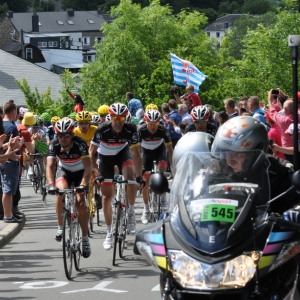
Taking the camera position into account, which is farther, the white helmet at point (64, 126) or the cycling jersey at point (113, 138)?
the cycling jersey at point (113, 138)

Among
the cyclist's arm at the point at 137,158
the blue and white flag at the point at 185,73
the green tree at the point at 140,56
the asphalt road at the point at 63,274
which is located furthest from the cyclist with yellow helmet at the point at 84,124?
the green tree at the point at 140,56

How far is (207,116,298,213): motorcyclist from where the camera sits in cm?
635

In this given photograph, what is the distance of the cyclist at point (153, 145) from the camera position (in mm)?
14852

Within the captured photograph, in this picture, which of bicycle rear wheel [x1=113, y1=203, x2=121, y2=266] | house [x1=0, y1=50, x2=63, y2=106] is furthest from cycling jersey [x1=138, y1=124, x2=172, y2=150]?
house [x1=0, y1=50, x2=63, y2=106]

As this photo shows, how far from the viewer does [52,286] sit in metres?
9.96

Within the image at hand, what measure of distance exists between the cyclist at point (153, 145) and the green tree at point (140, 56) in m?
29.6

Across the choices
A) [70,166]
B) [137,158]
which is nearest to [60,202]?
[70,166]

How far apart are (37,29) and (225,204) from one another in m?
172

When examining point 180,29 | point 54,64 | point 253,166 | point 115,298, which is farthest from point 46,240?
point 54,64

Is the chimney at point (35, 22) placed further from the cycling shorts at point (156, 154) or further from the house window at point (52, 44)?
the cycling shorts at point (156, 154)

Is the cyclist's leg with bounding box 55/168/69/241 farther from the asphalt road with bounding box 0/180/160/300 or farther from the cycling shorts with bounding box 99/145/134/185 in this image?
the cycling shorts with bounding box 99/145/134/185

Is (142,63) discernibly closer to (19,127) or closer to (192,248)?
(19,127)

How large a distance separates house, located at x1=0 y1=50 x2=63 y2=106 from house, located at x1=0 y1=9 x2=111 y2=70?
52.4 metres

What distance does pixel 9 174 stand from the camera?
1507 centimetres
